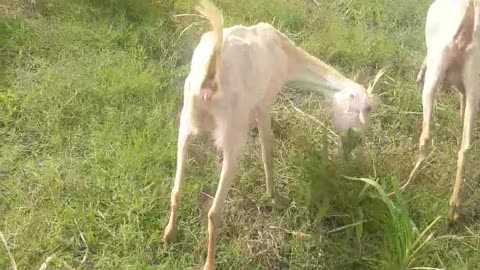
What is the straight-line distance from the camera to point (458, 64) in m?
3.13

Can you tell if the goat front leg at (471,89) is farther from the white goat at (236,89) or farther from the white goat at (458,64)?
the white goat at (236,89)

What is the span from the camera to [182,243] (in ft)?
9.80

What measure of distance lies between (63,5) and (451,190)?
289cm

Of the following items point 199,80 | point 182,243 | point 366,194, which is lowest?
point 182,243

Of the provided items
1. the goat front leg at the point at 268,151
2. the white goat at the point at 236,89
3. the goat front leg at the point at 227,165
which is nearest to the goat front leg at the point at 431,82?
the white goat at the point at 236,89

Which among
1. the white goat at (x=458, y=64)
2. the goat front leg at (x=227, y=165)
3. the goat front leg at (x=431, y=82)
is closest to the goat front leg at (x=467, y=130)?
the white goat at (x=458, y=64)

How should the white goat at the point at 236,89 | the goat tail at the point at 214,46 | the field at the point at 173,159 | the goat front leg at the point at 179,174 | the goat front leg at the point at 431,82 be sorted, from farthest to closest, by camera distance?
the goat front leg at the point at 431,82, the field at the point at 173,159, the goat front leg at the point at 179,174, the white goat at the point at 236,89, the goat tail at the point at 214,46

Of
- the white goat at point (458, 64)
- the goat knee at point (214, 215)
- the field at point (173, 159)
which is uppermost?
the white goat at point (458, 64)

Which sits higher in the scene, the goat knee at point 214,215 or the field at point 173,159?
the goat knee at point 214,215

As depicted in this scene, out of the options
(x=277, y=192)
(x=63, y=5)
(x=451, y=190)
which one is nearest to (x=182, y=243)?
(x=277, y=192)

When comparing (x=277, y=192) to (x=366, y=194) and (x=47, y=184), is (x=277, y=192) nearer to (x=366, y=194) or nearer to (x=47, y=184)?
(x=366, y=194)

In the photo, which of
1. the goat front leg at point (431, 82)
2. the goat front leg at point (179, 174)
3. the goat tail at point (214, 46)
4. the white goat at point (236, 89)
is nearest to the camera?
the goat tail at point (214, 46)

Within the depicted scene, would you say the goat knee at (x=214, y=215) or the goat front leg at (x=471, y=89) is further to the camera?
the goat front leg at (x=471, y=89)

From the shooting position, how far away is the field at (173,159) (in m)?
2.96
